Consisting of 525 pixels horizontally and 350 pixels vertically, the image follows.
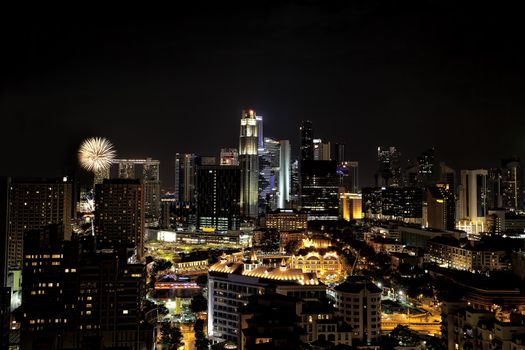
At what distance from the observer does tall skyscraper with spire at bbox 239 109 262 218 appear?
29.8 m

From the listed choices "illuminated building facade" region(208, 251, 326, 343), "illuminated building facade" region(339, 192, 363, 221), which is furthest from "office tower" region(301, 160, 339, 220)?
"illuminated building facade" region(208, 251, 326, 343)

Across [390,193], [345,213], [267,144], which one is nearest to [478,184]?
[390,193]

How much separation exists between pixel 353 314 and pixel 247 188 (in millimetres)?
20833

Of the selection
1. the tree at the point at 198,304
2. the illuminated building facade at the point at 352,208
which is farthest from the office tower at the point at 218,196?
the tree at the point at 198,304

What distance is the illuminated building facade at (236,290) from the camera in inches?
380

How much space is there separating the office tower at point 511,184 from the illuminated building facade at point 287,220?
12.7 meters

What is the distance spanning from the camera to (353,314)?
9258 mm

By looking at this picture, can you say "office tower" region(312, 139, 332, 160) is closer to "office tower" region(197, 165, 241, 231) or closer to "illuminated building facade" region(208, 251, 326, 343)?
"office tower" region(197, 165, 241, 231)

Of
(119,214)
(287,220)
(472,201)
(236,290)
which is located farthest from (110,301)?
(472,201)

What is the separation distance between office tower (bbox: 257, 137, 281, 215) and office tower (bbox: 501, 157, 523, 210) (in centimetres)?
1402

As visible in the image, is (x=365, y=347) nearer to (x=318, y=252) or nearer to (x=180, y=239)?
(x=318, y=252)

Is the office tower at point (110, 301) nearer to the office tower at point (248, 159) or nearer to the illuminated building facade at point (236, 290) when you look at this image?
the illuminated building facade at point (236, 290)

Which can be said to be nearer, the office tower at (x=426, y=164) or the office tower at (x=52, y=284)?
the office tower at (x=52, y=284)

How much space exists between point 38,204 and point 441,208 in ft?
58.0
